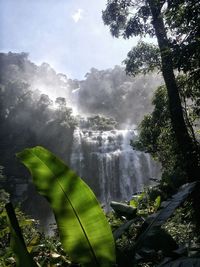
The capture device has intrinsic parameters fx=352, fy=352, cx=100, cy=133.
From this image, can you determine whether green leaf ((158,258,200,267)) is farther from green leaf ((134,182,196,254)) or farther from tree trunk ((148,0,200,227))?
tree trunk ((148,0,200,227))

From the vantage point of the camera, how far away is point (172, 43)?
5.18 metres

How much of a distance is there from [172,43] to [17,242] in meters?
4.64

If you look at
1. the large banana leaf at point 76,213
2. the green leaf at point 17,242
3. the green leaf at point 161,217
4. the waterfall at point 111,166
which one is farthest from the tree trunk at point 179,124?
the waterfall at point 111,166

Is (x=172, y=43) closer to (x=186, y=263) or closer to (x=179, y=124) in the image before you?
(x=179, y=124)

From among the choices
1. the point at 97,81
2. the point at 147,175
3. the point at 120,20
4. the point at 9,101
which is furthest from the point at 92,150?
the point at 97,81

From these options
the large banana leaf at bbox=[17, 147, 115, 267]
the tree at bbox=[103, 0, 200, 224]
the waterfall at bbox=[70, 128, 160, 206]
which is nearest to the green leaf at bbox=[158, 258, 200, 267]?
the large banana leaf at bbox=[17, 147, 115, 267]

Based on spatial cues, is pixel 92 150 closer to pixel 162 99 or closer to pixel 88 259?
pixel 162 99

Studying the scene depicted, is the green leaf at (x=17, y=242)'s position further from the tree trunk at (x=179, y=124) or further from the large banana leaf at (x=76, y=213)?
the tree trunk at (x=179, y=124)

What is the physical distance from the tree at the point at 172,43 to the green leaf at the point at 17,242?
3947 mm

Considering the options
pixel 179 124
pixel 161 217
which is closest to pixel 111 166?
pixel 179 124

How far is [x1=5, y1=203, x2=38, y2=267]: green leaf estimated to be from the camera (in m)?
1.04

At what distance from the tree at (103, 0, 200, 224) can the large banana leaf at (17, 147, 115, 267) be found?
375 cm

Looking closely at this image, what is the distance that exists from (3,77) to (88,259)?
52.5 meters

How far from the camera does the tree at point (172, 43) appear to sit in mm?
4727
